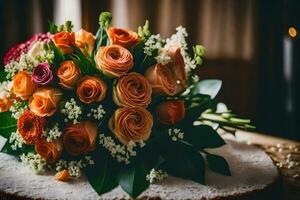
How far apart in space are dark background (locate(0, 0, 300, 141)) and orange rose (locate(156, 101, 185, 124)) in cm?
215

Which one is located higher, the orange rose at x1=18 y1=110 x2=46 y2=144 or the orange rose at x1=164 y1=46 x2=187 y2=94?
the orange rose at x1=164 y1=46 x2=187 y2=94

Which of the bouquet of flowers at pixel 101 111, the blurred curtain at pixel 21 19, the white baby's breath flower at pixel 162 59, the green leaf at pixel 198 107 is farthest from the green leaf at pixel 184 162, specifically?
the blurred curtain at pixel 21 19

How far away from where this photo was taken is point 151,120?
1.10 m

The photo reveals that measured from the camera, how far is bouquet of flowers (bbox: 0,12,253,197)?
3.53 ft

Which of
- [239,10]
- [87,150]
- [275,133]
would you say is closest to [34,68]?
[87,150]

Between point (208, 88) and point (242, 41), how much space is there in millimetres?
2068

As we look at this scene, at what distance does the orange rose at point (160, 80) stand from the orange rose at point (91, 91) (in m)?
0.12

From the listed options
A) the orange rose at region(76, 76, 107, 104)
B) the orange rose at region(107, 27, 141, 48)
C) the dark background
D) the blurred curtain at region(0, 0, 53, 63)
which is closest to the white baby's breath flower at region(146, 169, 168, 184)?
the orange rose at region(76, 76, 107, 104)

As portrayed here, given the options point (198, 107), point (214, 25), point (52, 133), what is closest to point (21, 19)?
point (214, 25)

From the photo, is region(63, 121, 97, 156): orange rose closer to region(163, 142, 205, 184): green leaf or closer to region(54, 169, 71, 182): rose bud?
region(54, 169, 71, 182): rose bud

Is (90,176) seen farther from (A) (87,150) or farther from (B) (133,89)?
(B) (133,89)

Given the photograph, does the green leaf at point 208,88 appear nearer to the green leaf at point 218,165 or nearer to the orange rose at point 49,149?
the green leaf at point 218,165

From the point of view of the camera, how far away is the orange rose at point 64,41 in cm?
112

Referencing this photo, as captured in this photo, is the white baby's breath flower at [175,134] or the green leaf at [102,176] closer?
the green leaf at [102,176]
